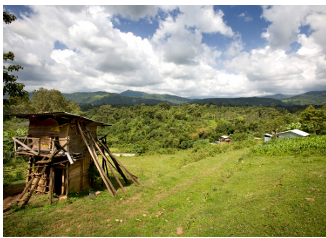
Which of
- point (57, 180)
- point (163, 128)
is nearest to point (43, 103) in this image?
point (57, 180)

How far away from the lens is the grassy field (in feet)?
21.6

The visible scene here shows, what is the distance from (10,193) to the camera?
1192cm

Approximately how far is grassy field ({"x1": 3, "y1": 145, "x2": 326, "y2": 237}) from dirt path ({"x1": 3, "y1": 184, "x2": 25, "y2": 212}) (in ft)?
4.90

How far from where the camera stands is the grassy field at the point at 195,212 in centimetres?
657

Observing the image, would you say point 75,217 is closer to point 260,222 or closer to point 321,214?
point 260,222

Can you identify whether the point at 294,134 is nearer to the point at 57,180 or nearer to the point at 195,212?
the point at 195,212

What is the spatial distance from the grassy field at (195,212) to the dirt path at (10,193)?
1493mm

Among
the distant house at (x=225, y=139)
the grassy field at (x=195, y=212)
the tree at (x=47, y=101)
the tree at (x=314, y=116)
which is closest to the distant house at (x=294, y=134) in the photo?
the tree at (x=314, y=116)

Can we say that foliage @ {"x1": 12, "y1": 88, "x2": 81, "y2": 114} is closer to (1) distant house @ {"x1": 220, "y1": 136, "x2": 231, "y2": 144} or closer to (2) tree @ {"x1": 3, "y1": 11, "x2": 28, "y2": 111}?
(2) tree @ {"x1": 3, "y1": 11, "x2": 28, "y2": 111}

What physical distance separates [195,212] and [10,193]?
13658 millimetres

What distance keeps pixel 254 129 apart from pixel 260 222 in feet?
192

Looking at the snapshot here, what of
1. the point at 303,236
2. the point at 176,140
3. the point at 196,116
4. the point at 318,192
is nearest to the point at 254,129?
the point at 196,116

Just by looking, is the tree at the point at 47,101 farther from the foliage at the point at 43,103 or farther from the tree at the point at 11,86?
the tree at the point at 11,86

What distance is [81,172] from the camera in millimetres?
12016
